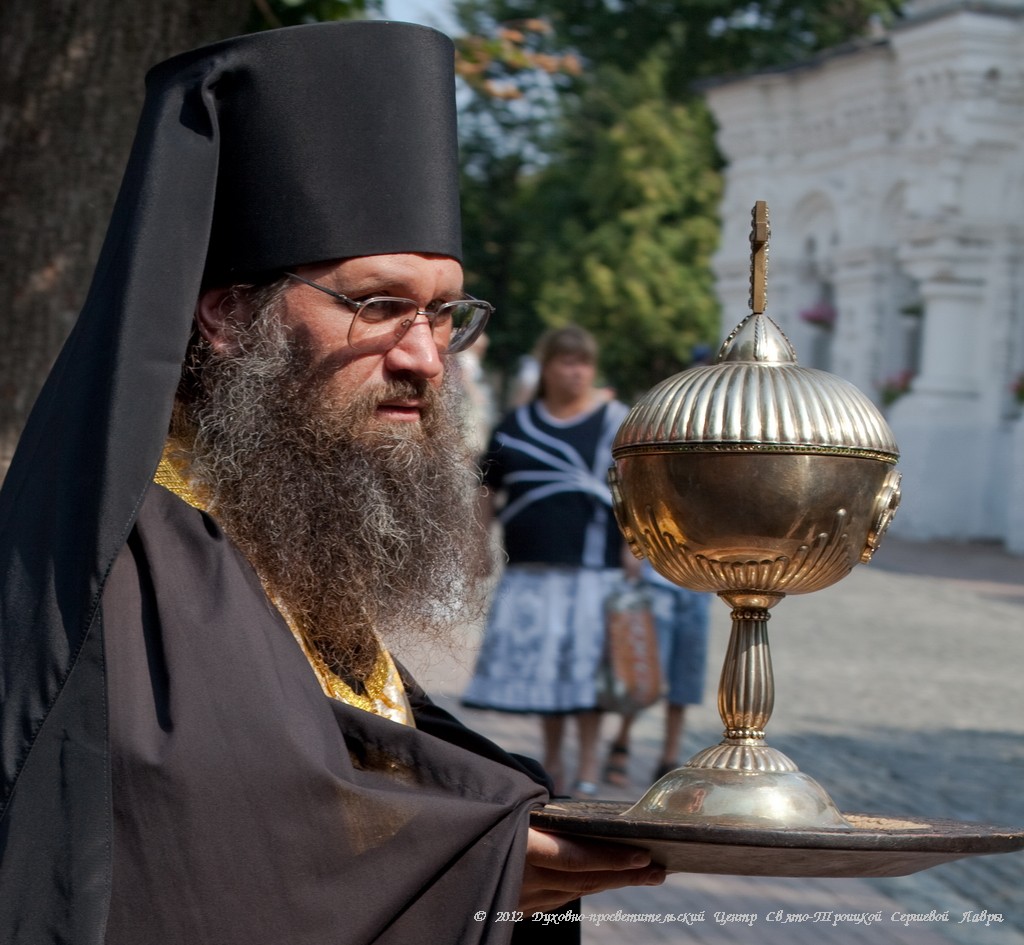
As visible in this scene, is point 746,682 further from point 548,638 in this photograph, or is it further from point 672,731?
point 672,731

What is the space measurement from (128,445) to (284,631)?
1.08 feet

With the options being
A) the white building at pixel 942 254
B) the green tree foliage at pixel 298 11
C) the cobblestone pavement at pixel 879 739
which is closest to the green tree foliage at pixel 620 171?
the white building at pixel 942 254

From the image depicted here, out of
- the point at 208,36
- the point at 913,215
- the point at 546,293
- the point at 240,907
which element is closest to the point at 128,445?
the point at 240,907

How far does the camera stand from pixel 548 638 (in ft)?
25.4

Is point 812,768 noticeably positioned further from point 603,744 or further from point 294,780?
point 294,780

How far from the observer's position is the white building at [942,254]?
73.7 feet

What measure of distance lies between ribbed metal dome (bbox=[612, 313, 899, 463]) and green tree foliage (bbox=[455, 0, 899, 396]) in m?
31.2

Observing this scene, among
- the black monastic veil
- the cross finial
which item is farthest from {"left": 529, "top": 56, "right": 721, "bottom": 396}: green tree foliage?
the black monastic veil

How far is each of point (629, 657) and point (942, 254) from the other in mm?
15871

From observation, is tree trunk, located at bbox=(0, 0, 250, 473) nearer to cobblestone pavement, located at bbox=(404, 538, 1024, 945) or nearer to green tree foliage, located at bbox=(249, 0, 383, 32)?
green tree foliage, located at bbox=(249, 0, 383, 32)

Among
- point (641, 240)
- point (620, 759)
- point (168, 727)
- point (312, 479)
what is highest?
point (312, 479)

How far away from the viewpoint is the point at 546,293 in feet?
115

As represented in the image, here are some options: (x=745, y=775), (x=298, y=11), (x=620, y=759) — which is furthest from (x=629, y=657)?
(x=745, y=775)

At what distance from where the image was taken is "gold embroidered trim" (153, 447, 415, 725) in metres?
2.56
